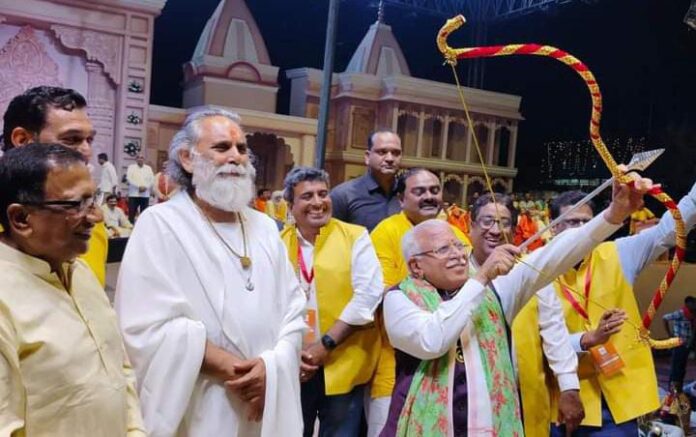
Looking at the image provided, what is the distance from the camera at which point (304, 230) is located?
257 cm

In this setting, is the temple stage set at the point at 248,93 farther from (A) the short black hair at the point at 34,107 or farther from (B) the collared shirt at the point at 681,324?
(A) the short black hair at the point at 34,107

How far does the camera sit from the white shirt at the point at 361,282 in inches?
94.8

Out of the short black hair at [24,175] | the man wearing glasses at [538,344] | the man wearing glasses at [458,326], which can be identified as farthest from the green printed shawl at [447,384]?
the short black hair at [24,175]

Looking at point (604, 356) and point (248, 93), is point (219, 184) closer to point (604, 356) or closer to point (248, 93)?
point (604, 356)

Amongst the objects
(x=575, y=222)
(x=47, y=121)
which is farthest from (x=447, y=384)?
(x=47, y=121)

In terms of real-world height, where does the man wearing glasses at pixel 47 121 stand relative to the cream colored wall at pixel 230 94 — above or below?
below

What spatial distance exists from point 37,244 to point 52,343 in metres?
0.20

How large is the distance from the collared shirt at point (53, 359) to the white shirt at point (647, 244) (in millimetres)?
1481

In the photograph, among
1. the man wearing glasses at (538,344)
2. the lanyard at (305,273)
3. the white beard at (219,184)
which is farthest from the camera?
the lanyard at (305,273)

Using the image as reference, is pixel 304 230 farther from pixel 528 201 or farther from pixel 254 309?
pixel 528 201

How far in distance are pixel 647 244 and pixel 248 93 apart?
7238mm

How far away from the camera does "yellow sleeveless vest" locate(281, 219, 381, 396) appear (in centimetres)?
244

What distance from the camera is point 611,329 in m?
2.12

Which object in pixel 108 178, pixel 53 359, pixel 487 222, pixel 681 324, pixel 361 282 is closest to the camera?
pixel 53 359
